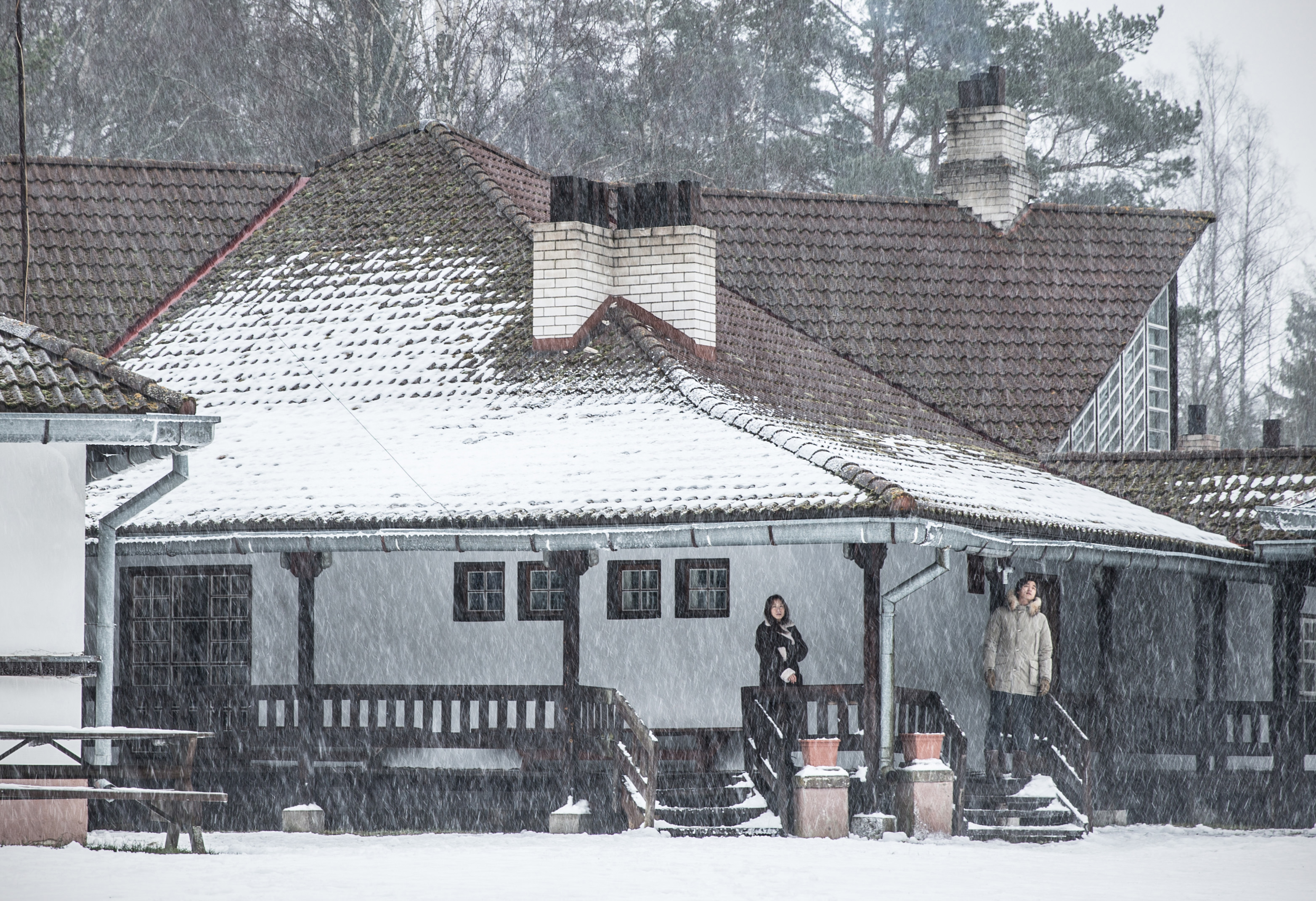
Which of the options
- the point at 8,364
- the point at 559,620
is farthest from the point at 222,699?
the point at 8,364

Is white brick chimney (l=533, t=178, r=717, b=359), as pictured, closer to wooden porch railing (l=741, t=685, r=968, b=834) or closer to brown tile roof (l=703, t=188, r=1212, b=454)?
brown tile roof (l=703, t=188, r=1212, b=454)

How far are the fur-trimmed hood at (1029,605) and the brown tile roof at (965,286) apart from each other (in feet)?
17.0

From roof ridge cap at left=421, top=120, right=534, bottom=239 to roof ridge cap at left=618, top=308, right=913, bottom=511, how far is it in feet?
6.23

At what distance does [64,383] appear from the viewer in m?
13.4

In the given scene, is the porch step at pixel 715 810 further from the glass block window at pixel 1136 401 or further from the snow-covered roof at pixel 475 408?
the glass block window at pixel 1136 401

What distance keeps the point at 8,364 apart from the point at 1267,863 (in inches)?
371

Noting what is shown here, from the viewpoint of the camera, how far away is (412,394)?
19172 mm

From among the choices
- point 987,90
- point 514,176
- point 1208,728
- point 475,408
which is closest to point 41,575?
point 475,408

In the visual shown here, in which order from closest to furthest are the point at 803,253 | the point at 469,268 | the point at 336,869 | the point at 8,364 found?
the point at 336,869, the point at 8,364, the point at 469,268, the point at 803,253

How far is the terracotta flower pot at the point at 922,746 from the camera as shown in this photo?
51.2 feet

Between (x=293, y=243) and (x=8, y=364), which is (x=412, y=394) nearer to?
(x=293, y=243)

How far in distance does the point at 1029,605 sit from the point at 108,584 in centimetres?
759

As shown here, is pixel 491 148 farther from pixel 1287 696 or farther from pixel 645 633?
pixel 1287 696

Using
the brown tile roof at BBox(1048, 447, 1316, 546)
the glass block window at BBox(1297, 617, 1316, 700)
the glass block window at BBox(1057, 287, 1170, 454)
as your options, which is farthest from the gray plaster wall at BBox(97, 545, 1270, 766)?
the glass block window at BBox(1057, 287, 1170, 454)
